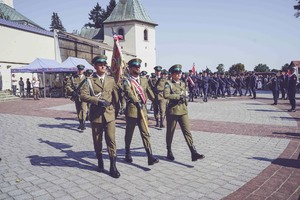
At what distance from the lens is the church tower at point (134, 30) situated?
158 ft

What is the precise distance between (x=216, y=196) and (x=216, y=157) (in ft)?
6.43

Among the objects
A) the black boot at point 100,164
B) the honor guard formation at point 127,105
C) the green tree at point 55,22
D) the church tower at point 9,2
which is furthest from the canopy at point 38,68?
the green tree at point 55,22

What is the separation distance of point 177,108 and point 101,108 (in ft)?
5.35

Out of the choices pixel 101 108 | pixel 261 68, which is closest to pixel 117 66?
pixel 101 108

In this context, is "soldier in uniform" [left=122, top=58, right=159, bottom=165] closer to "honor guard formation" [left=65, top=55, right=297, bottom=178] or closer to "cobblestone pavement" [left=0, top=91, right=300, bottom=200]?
"honor guard formation" [left=65, top=55, right=297, bottom=178]

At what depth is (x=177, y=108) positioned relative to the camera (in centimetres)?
550

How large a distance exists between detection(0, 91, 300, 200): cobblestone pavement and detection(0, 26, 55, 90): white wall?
17557mm

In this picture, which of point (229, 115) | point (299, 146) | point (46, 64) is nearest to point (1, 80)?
point (46, 64)

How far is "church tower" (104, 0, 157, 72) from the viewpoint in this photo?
48.2 meters

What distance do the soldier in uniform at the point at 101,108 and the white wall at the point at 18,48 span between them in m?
22.3

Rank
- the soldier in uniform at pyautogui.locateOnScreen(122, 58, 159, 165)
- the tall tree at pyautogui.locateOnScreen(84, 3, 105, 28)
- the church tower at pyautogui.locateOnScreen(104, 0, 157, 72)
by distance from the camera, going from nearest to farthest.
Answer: the soldier in uniform at pyautogui.locateOnScreen(122, 58, 159, 165) → the church tower at pyautogui.locateOnScreen(104, 0, 157, 72) → the tall tree at pyautogui.locateOnScreen(84, 3, 105, 28)

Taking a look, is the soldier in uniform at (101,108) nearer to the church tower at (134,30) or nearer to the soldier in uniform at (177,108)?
the soldier in uniform at (177,108)

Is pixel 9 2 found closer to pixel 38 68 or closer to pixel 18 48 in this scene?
pixel 18 48

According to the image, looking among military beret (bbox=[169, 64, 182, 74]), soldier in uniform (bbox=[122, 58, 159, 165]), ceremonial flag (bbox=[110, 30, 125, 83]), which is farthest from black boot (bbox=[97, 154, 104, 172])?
military beret (bbox=[169, 64, 182, 74])
